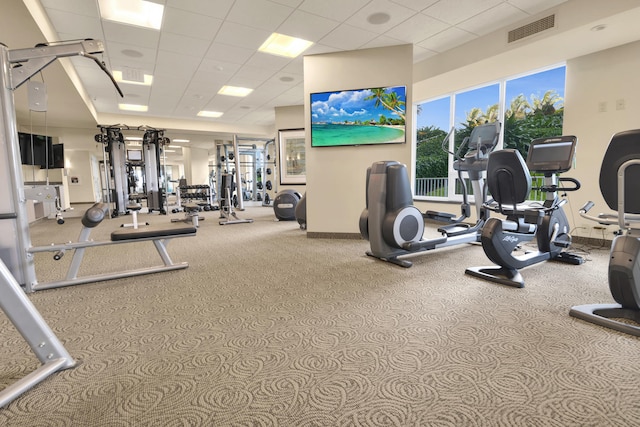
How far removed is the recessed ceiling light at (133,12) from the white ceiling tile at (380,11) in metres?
2.40

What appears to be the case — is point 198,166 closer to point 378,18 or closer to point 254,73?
point 254,73

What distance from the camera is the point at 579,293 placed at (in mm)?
2531

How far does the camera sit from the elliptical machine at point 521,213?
2.78 m

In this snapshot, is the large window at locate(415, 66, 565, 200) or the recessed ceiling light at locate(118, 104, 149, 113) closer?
the large window at locate(415, 66, 565, 200)

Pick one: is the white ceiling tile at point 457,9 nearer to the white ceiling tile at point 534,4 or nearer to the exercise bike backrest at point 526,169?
the white ceiling tile at point 534,4

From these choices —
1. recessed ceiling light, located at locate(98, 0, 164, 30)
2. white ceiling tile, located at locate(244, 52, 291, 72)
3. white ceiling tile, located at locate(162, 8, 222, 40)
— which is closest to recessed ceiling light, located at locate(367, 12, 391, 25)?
white ceiling tile, located at locate(244, 52, 291, 72)

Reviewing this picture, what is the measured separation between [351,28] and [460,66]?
1.97 metres

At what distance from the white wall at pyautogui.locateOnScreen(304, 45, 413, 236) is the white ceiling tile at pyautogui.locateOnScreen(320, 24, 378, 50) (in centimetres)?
21

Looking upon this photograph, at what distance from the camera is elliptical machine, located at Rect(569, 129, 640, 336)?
6.05 feet

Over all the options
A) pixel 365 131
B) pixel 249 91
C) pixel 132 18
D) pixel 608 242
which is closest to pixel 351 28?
pixel 365 131

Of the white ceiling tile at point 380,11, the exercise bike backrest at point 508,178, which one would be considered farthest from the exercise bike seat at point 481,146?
the white ceiling tile at point 380,11

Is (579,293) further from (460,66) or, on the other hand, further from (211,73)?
(211,73)

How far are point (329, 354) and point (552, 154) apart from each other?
120 inches

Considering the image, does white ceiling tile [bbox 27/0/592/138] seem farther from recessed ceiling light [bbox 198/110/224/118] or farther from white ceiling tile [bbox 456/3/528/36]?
recessed ceiling light [bbox 198/110/224/118]
